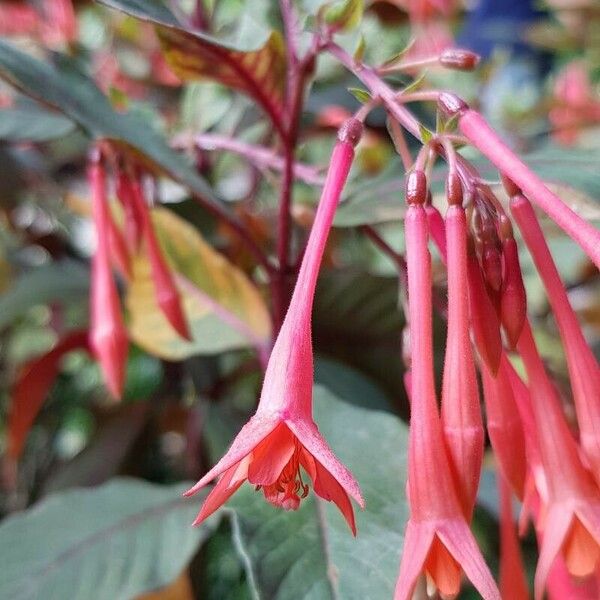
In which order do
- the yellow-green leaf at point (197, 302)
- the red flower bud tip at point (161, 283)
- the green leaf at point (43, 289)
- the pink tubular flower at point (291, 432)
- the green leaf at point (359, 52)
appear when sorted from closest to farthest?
1. the pink tubular flower at point (291, 432)
2. the green leaf at point (359, 52)
3. the red flower bud tip at point (161, 283)
4. the yellow-green leaf at point (197, 302)
5. the green leaf at point (43, 289)

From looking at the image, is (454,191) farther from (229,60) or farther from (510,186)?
(229,60)

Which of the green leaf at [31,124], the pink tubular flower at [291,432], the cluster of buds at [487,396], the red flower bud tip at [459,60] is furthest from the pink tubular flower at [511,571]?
the green leaf at [31,124]

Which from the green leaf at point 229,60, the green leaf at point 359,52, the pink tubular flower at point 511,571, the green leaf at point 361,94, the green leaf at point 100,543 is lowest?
the green leaf at point 100,543

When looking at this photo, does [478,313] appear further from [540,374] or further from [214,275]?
[214,275]

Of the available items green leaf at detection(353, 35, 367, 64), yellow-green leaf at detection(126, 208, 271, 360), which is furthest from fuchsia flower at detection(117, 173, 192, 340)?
green leaf at detection(353, 35, 367, 64)

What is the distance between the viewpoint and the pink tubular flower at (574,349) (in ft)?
1.11

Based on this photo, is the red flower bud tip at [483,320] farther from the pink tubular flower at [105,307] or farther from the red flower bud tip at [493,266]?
the pink tubular flower at [105,307]

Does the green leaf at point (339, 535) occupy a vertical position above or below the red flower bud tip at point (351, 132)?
below

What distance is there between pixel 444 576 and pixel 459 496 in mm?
36

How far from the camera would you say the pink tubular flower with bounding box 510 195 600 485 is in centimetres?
34

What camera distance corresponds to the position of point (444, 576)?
1.04 ft

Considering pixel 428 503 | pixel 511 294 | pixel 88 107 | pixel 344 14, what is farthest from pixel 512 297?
pixel 88 107

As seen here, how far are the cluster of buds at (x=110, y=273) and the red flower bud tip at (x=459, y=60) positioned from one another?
10.0 inches

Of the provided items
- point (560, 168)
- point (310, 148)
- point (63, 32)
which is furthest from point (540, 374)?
point (310, 148)
